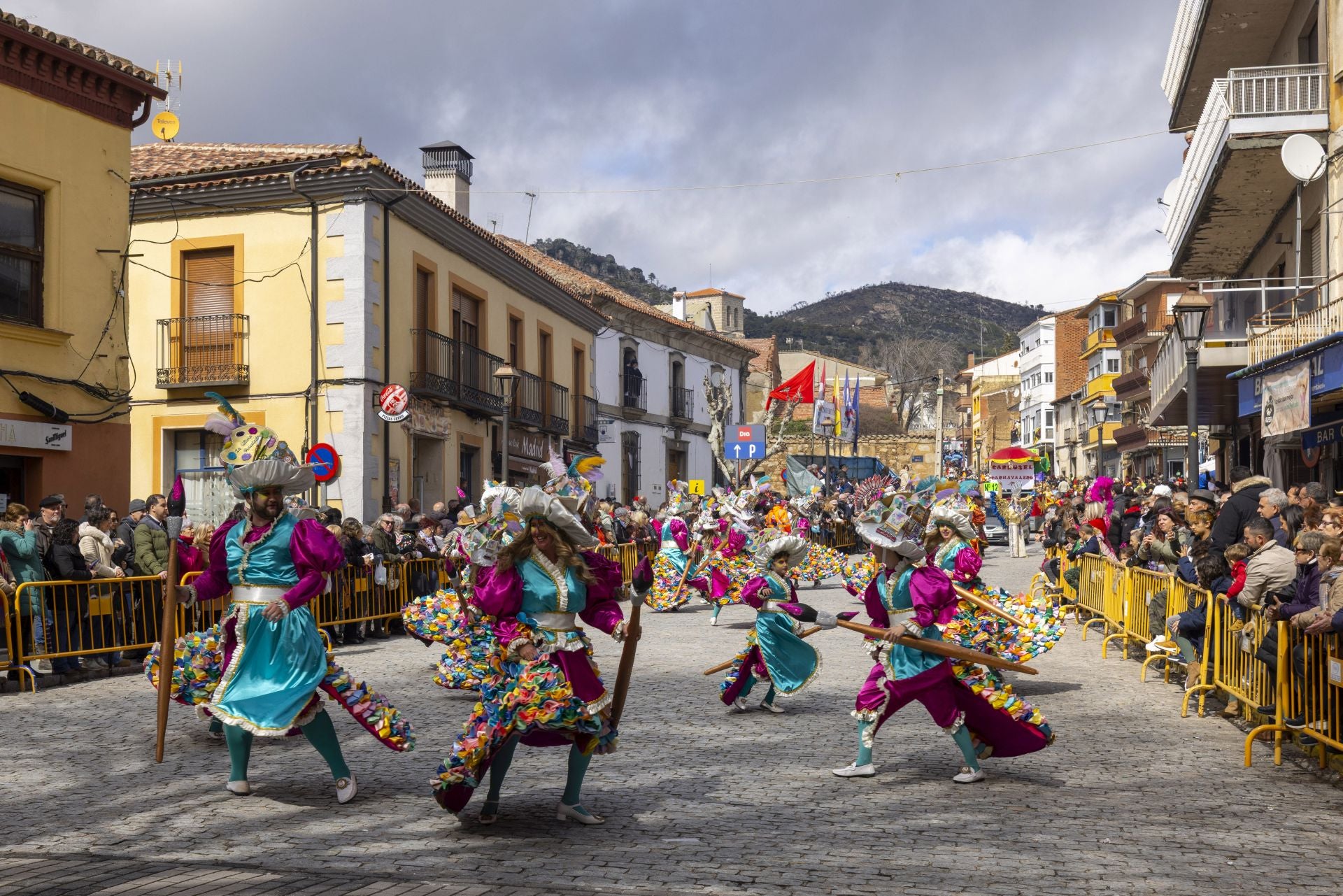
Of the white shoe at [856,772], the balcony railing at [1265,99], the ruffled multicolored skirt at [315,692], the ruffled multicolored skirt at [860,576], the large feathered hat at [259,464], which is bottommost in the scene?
the white shoe at [856,772]

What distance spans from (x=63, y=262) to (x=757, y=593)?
1037 centimetres

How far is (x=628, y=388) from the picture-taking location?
134 feet

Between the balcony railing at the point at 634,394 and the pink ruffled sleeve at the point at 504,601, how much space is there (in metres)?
34.3

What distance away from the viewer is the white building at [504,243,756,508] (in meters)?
39.2

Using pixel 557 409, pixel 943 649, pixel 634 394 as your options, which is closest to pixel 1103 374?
pixel 634 394

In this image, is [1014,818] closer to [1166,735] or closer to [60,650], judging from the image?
[1166,735]

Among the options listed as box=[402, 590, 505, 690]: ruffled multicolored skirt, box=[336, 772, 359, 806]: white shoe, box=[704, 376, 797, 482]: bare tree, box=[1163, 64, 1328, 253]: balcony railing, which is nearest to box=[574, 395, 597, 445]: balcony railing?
box=[704, 376, 797, 482]: bare tree

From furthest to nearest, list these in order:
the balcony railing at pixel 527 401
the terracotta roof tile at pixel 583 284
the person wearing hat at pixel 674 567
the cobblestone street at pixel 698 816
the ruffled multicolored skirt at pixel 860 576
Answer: the terracotta roof tile at pixel 583 284
the balcony railing at pixel 527 401
the person wearing hat at pixel 674 567
the ruffled multicolored skirt at pixel 860 576
the cobblestone street at pixel 698 816

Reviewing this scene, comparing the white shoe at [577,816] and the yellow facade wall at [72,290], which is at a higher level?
the yellow facade wall at [72,290]

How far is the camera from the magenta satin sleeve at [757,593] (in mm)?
9906

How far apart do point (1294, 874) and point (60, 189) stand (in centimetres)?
1513

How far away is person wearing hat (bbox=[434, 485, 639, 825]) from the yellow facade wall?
1090 centimetres

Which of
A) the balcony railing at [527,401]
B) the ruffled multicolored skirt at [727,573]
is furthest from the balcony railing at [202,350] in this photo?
the ruffled multicolored skirt at [727,573]

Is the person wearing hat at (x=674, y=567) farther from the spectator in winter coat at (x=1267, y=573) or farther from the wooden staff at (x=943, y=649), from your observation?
the wooden staff at (x=943, y=649)
